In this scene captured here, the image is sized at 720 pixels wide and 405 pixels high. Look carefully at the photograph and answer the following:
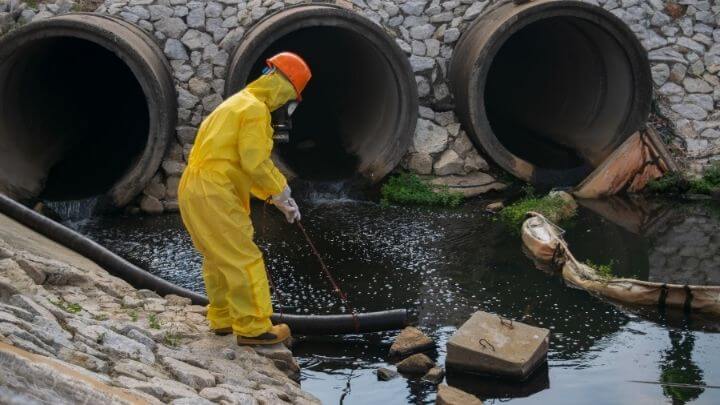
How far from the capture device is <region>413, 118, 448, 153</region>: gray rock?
460 inches

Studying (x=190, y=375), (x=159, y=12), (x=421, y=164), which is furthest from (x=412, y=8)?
(x=190, y=375)

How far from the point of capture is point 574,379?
6.45m

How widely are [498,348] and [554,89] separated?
7.79m

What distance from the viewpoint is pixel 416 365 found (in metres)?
6.52

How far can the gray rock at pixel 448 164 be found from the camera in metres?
11.6

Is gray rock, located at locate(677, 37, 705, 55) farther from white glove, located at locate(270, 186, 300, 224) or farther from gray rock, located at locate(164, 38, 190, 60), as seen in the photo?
white glove, located at locate(270, 186, 300, 224)

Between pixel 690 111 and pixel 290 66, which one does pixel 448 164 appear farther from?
pixel 290 66

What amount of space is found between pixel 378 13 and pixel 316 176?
2.33m

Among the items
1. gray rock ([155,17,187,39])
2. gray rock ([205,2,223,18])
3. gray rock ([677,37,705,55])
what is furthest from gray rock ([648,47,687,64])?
gray rock ([155,17,187,39])

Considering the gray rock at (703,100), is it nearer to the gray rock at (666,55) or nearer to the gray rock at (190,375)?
the gray rock at (666,55)

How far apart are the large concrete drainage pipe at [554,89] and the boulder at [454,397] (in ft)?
19.0

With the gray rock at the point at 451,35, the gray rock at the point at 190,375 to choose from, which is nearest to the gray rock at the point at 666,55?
the gray rock at the point at 451,35

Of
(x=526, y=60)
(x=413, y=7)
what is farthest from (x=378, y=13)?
(x=526, y=60)

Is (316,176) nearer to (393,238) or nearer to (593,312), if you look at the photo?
(393,238)
